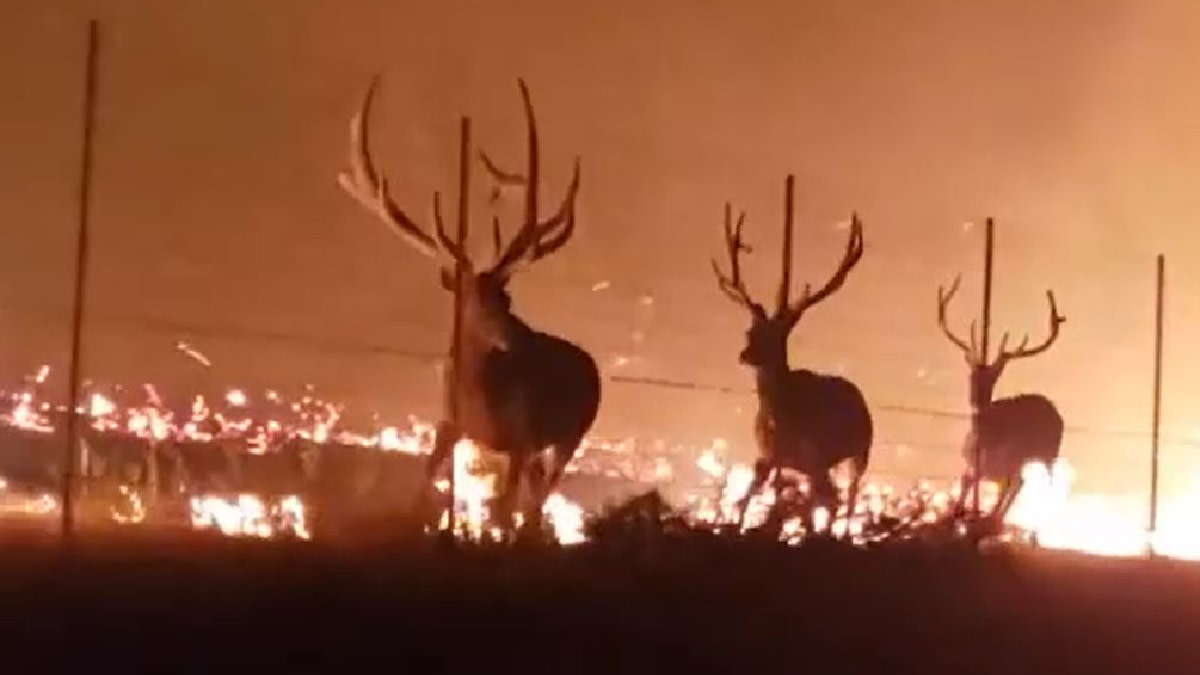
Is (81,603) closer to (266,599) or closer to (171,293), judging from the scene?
(266,599)

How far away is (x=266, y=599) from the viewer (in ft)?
8.30

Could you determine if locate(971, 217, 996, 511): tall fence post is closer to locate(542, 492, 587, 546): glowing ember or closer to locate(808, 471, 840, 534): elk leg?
locate(808, 471, 840, 534): elk leg

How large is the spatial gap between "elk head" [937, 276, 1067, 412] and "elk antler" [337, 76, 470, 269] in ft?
3.90

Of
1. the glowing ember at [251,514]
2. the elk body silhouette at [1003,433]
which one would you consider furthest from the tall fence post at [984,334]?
the glowing ember at [251,514]

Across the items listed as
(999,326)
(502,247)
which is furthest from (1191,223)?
(502,247)

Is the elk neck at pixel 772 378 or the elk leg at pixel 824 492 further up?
the elk neck at pixel 772 378

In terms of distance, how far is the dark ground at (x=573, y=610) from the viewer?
2428 millimetres

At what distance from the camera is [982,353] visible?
151 inches

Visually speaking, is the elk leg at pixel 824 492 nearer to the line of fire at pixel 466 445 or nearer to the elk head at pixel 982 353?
the line of fire at pixel 466 445

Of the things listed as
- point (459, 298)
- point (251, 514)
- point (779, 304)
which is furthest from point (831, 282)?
point (251, 514)

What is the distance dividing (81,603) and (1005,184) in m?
2.67

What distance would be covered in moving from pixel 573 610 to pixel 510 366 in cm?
39

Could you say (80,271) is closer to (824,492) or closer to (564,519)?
(564,519)

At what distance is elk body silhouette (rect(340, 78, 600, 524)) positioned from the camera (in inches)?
117
